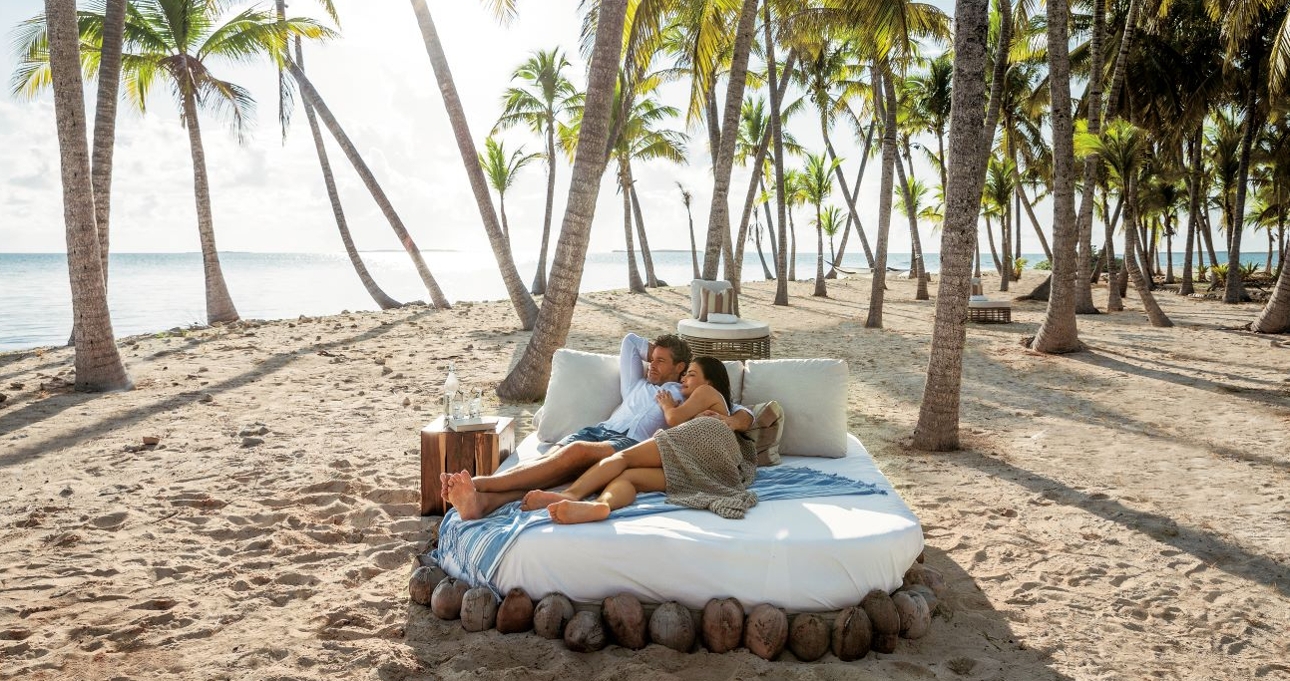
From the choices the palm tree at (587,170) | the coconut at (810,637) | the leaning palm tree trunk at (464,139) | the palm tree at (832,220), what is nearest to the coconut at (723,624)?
the coconut at (810,637)

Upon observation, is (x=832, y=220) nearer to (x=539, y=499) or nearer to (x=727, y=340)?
(x=727, y=340)

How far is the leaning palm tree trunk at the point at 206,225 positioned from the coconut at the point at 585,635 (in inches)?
503

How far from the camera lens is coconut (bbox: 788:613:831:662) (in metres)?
2.47

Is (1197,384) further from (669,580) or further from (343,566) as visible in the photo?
(343,566)

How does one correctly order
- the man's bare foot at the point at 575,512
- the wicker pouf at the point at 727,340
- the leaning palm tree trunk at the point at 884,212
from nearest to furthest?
the man's bare foot at the point at 575,512
the wicker pouf at the point at 727,340
the leaning palm tree trunk at the point at 884,212

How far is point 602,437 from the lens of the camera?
11.9 ft

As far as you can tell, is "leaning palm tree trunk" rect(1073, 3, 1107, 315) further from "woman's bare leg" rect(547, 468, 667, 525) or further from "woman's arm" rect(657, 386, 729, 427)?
"woman's bare leg" rect(547, 468, 667, 525)

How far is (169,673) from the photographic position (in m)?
2.41

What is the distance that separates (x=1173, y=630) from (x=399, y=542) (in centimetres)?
339

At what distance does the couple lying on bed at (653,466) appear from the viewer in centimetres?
293

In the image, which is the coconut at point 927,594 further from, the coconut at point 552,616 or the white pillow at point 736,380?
the white pillow at point 736,380

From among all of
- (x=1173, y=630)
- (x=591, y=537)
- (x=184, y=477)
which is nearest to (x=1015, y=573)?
(x=1173, y=630)

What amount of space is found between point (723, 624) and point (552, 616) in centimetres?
62

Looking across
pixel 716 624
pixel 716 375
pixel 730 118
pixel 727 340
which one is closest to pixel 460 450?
pixel 716 375
